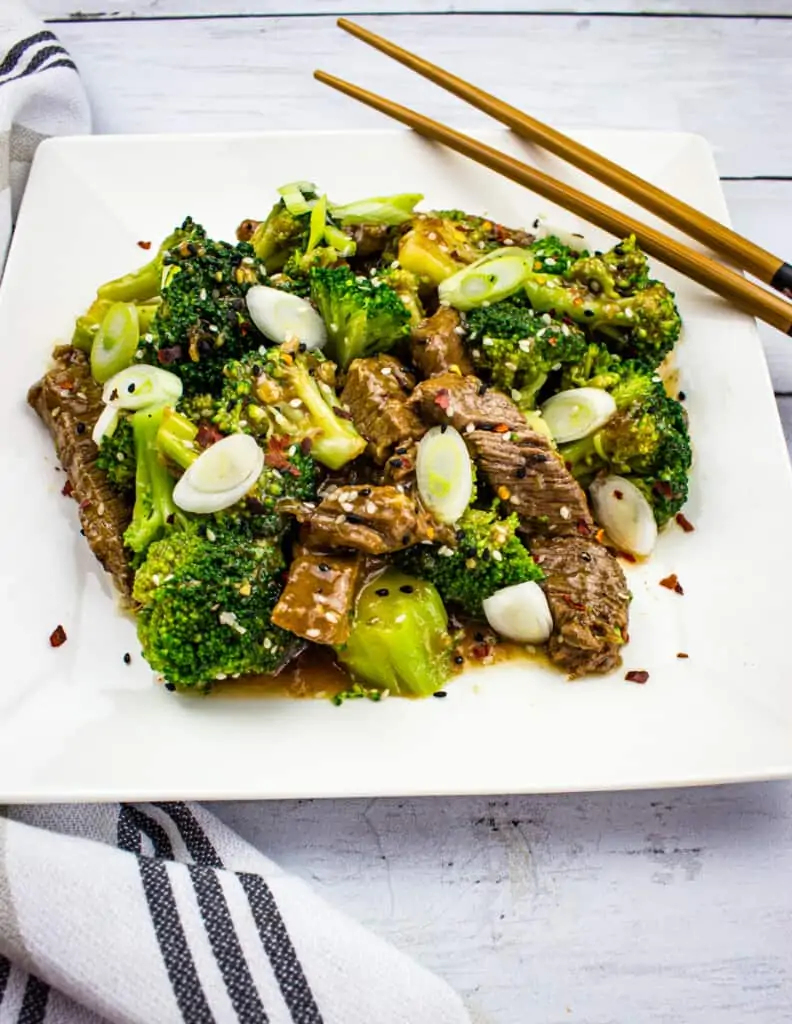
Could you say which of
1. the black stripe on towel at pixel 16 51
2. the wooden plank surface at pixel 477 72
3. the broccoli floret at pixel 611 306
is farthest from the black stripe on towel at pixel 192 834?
the wooden plank surface at pixel 477 72

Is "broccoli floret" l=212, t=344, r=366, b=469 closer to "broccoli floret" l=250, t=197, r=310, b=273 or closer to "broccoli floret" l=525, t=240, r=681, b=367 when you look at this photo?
"broccoli floret" l=250, t=197, r=310, b=273

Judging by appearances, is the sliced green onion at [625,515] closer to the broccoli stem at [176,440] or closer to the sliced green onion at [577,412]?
the sliced green onion at [577,412]

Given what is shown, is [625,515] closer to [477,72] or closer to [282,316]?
[282,316]

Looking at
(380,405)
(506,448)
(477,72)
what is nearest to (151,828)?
(380,405)

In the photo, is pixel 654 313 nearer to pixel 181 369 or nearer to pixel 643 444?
pixel 643 444

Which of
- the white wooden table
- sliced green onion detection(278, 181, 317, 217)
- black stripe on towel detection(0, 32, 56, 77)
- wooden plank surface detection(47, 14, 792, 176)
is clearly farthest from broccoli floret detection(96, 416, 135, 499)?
wooden plank surface detection(47, 14, 792, 176)

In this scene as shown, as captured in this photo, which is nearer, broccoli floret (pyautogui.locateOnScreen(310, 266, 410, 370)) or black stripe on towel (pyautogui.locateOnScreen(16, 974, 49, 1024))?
black stripe on towel (pyautogui.locateOnScreen(16, 974, 49, 1024))
